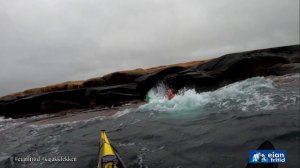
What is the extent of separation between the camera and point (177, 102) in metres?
15.1

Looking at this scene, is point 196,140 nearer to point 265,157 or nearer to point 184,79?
point 265,157

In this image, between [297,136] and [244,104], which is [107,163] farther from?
[244,104]

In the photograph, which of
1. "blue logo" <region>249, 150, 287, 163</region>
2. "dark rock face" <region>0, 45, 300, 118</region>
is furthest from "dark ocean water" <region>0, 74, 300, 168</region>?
"dark rock face" <region>0, 45, 300, 118</region>

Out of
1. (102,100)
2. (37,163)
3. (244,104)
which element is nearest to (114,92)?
(102,100)

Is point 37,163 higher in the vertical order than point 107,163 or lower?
lower

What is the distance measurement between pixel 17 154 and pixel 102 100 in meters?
19.2

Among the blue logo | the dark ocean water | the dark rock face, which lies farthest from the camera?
the dark rock face

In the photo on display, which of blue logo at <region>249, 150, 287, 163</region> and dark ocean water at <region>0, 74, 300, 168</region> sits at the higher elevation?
blue logo at <region>249, 150, 287, 163</region>

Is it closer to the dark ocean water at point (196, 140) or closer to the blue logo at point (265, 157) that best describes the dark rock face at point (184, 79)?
the dark ocean water at point (196, 140)

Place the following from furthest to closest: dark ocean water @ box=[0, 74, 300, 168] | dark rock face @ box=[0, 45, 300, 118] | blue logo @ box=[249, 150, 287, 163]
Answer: dark rock face @ box=[0, 45, 300, 118] → dark ocean water @ box=[0, 74, 300, 168] → blue logo @ box=[249, 150, 287, 163]

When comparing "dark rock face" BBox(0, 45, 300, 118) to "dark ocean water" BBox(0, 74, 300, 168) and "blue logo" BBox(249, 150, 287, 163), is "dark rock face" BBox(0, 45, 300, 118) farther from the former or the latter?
"blue logo" BBox(249, 150, 287, 163)

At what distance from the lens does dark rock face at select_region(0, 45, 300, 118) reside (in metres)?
24.3

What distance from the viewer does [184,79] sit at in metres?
24.8

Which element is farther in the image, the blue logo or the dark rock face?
the dark rock face
